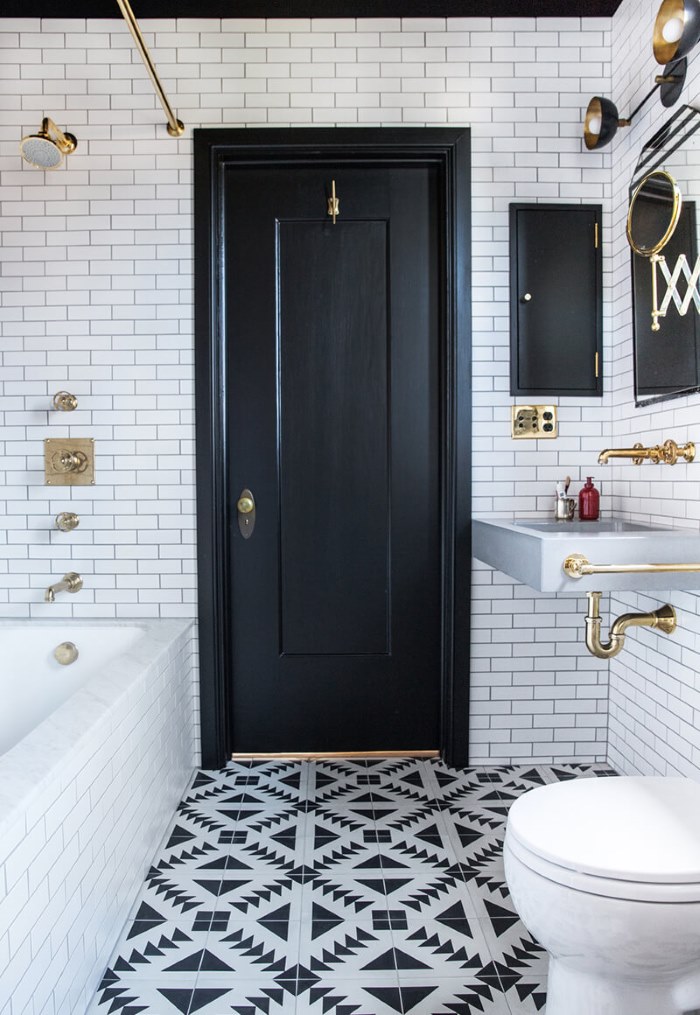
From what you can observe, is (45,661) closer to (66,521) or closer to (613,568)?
(66,521)

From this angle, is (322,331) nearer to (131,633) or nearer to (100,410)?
(100,410)

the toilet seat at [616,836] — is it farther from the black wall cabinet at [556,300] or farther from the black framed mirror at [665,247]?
the black wall cabinet at [556,300]

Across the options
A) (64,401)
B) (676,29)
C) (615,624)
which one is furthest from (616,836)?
(64,401)

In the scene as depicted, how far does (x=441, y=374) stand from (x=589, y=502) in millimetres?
692

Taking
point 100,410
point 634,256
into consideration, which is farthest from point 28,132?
point 634,256

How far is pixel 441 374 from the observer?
2686mm

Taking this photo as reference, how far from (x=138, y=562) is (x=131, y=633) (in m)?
0.27

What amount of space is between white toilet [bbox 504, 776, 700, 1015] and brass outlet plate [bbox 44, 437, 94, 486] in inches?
74.6

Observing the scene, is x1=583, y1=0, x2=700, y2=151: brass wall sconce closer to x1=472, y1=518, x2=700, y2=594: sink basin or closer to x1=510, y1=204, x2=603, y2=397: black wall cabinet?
x1=510, y1=204, x2=603, y2=397: black wall cabinet

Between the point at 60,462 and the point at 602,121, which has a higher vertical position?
the point at 602,121

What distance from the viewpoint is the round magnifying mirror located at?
82.4 inches

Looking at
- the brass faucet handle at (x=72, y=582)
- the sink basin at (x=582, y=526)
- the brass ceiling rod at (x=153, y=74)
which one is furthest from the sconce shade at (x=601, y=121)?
the brass faucet handle at (x=72, y=582)

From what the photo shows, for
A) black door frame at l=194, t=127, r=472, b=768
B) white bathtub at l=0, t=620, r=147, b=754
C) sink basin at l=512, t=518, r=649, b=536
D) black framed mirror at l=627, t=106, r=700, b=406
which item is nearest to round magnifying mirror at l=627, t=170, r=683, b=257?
black framed mirror at l=627, t=106, r=700, b=406

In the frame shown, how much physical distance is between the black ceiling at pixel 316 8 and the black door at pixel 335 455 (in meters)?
0.50
